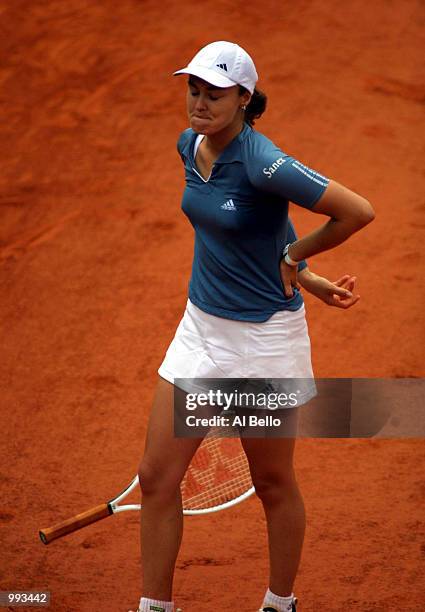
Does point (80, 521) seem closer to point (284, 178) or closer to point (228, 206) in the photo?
point (228, 206)

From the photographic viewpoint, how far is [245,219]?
11.2 ft

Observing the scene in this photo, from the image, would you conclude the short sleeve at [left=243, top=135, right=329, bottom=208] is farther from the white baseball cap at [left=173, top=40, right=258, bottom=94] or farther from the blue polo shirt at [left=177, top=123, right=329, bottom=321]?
the white baseball cap at [left=173, top=40, right=258, bottom=94]

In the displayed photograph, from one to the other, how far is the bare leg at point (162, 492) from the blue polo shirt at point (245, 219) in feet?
1.26

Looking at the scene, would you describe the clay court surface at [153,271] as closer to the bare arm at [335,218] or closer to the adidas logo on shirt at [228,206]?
the bare arm at [335,218]

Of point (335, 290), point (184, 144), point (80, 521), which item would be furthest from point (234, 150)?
point (80, 521)

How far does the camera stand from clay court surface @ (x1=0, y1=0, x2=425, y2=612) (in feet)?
15.1

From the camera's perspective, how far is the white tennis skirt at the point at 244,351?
3.56 metres

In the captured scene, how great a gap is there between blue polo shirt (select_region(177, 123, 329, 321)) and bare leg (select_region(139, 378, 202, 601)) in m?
0.38

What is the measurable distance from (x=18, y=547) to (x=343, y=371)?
2.08 metres

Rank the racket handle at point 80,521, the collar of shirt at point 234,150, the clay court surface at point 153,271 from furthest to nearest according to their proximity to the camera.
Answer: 1. the clay court surface at point 153,271
2. the racket handle at point 80,521
3. the collar of shirt at point 234,150

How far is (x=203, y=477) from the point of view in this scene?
4.26 meters

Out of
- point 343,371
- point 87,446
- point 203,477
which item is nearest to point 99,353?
point 87,446

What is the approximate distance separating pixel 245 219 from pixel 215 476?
1250 millimetres

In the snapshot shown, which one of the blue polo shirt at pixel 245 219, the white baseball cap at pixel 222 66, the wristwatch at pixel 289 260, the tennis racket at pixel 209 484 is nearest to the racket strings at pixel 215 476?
the tennis racket at pixel 209 484
